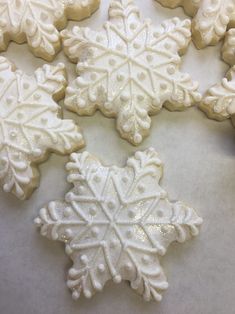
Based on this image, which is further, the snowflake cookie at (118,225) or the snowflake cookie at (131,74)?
the snowflake cookie at (131,74)

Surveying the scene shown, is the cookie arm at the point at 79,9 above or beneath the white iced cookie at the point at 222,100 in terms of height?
above

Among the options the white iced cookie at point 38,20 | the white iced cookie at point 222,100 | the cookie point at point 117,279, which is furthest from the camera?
the white iced cookie at point 38,20

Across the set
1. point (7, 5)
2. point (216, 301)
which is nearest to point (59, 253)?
point (216, 301)

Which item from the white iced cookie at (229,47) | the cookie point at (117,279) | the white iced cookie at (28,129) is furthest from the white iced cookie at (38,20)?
the cookie point at (117,279)

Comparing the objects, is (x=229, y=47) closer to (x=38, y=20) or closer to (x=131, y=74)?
(x=131, y=74)

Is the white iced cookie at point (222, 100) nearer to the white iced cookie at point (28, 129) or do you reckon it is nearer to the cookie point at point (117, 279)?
the white iced cookie at point (28, 129)
